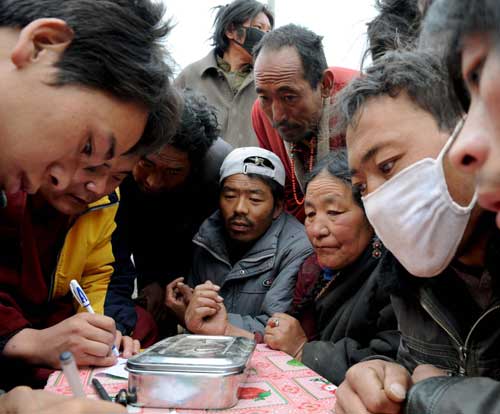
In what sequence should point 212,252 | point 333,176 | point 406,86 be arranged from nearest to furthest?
point 406,86, point 333,176, point 212,252

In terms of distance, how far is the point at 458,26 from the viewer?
66cm

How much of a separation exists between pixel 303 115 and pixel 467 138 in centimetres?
185

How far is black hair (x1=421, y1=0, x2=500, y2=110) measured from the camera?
1.99 ft

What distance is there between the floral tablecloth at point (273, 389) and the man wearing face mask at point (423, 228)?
0.24 feet

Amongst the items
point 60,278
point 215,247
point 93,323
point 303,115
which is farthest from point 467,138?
point 303,115

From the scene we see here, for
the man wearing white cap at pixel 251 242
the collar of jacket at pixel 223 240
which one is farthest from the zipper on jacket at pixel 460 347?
the collar of jacket at pixel 223 240

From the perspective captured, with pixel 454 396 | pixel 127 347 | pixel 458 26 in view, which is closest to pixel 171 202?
pixel 127 347

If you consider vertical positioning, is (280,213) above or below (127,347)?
above

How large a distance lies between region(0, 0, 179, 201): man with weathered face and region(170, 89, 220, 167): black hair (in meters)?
1.04

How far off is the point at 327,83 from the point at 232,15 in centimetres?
107

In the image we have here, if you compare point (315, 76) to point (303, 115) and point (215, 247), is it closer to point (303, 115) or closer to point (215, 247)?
point (303, 115)

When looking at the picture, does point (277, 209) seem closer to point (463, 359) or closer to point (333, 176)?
point (333, 176)

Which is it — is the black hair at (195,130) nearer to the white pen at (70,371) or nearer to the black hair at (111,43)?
the black hair at (111,43)

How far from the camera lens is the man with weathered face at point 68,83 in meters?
1.03
